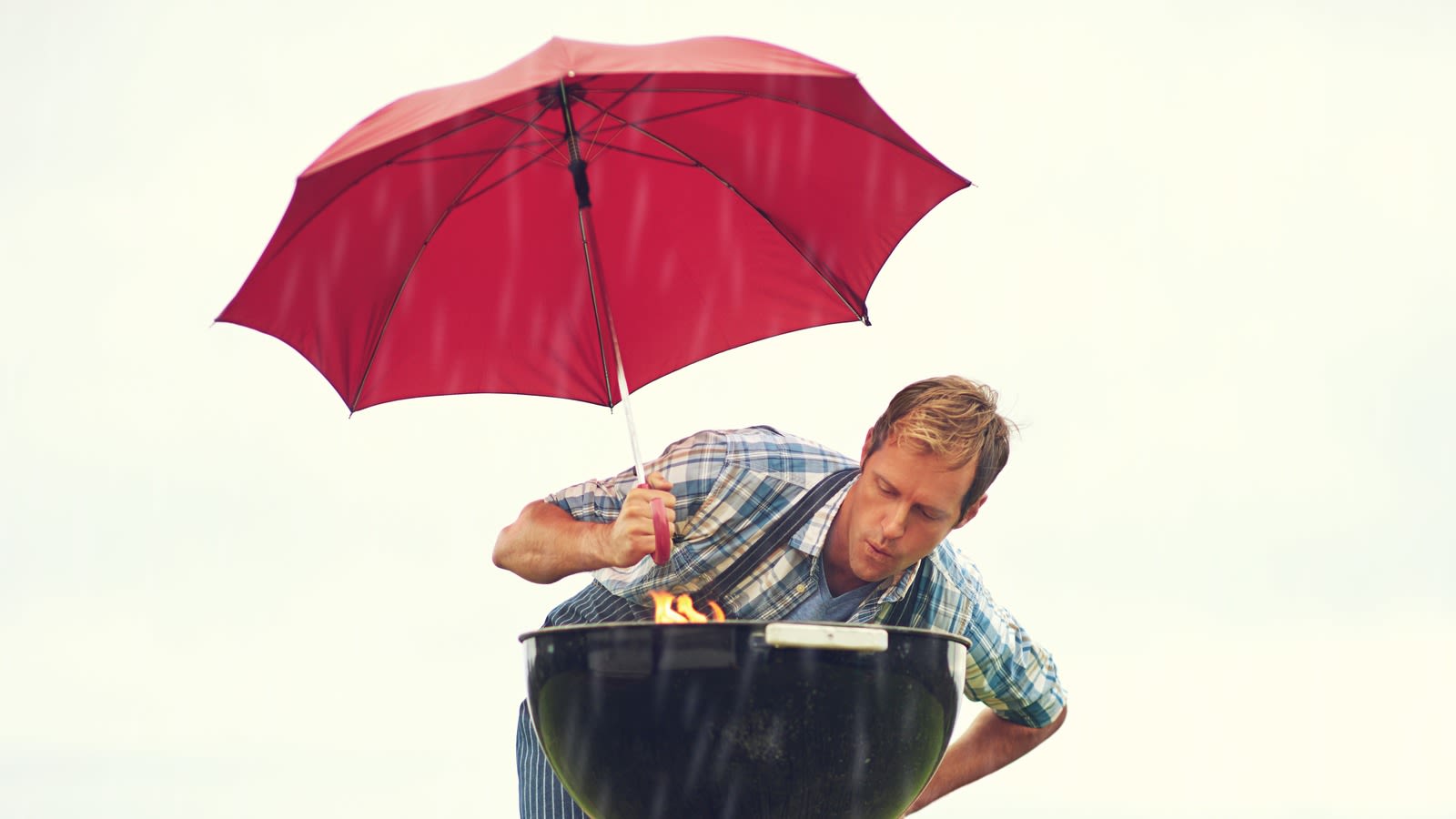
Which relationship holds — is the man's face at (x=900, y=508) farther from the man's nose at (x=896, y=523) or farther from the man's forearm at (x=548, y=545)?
the man's forearm at (x=548, y=545)

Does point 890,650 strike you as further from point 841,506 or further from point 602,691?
point 841,506

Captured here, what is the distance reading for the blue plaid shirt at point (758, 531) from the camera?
2.96 m

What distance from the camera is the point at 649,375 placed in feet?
Result: 10.1

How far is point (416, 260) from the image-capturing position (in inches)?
112

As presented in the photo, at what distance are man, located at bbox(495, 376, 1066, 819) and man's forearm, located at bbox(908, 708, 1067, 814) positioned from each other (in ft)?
0.04

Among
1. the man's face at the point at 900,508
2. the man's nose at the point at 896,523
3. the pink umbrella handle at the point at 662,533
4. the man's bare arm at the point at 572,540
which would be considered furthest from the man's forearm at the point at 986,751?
the pink umbrella handle at the point at 662,533

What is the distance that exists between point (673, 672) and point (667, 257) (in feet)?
3.97

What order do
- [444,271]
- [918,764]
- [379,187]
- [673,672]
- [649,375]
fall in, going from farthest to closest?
[649,375] < [444,271] < [379,187] < [918,764] < [673,672]

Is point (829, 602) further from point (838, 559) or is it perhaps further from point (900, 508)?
point (900, 508)

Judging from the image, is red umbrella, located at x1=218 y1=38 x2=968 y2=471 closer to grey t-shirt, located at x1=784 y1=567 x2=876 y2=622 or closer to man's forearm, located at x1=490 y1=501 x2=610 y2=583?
man's forearm, located at x1=490 y1=501 x2=610 y2=583

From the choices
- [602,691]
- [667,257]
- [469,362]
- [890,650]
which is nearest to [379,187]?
[469,362]

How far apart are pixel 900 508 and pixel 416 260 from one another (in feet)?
3.76

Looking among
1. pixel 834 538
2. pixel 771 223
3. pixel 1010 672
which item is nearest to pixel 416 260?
pixel 771 223

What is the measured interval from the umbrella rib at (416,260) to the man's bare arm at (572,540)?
0.47 m
